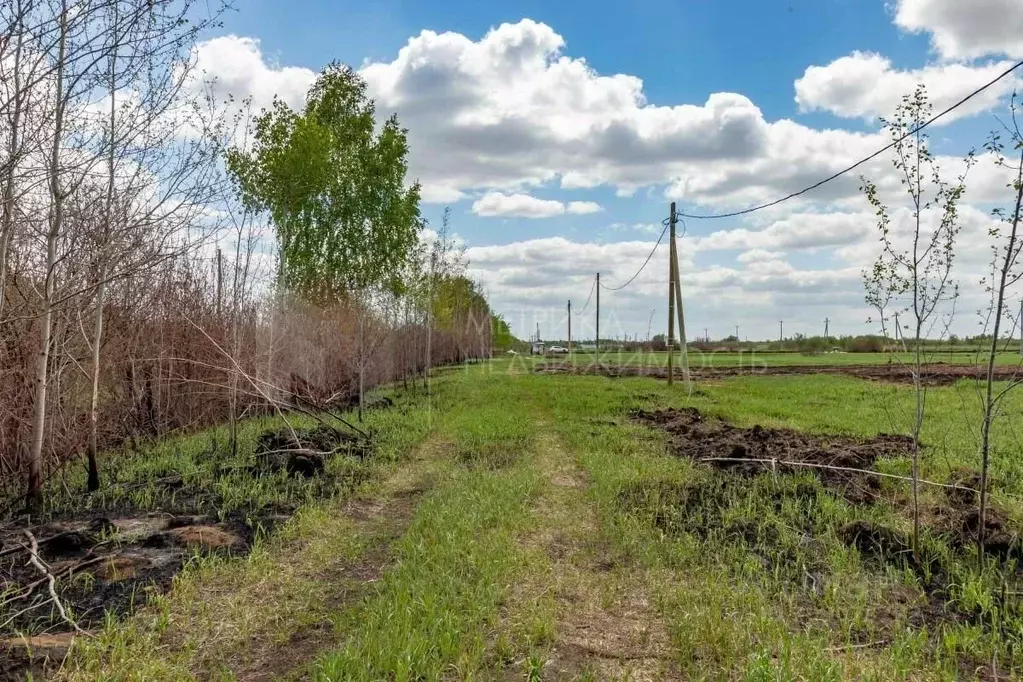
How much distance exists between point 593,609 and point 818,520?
2906 mm

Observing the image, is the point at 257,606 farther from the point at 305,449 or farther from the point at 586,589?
the point at 305,449

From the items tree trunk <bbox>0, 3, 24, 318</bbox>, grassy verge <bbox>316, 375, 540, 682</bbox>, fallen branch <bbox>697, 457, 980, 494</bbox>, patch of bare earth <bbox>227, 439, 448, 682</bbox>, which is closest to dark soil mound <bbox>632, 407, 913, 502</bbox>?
fallen branch <bbox>697, 457, 980, 494</bbox>

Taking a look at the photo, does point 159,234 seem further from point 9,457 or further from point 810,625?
point 810,625

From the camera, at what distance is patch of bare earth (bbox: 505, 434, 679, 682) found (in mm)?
3766

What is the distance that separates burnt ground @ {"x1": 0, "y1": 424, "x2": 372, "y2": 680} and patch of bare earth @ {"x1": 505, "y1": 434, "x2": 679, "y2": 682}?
2.74m

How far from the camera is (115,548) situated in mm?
5633

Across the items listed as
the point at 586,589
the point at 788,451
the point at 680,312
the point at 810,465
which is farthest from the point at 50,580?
the point at 680,312

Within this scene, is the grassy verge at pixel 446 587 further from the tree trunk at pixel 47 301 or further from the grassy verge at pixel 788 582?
the tree trunk at pixel 47 301

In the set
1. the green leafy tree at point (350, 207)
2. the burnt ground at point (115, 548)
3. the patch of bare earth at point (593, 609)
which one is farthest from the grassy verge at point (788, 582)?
the green leafy tree at point (350, 207)

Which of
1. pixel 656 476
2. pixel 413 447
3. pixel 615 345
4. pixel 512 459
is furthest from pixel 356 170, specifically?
→ pixel 615 345

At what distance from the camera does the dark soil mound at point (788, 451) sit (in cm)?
770

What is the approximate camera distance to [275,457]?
370 inches

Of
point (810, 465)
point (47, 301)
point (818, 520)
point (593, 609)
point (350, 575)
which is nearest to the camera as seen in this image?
point (593, 609)

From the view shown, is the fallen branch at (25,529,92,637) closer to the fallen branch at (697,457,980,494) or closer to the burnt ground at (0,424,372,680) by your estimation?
the burnt ground at (0,424,372,680)
